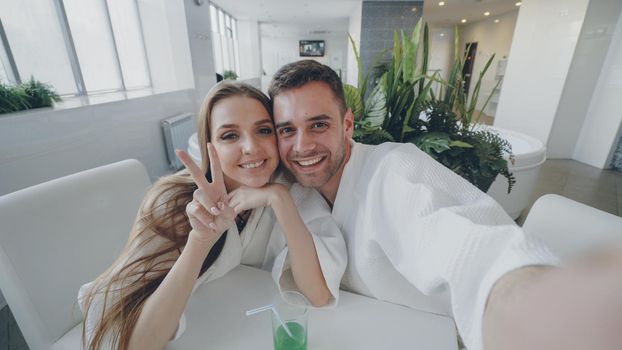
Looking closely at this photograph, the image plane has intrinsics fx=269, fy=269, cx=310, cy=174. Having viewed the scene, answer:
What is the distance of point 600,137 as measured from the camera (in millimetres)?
4023

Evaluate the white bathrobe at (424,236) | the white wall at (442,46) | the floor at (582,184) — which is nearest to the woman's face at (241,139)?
the white bathrobe at (424,236)

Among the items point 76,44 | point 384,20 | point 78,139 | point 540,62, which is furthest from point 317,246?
point 384,20

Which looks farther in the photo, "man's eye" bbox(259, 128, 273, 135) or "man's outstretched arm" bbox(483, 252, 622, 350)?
"man's eye" bbox(259, 128, 273, 135)

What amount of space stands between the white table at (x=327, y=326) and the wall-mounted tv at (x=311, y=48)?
1519cm

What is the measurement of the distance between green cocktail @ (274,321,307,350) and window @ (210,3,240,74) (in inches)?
269

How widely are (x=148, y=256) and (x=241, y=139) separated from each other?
0.44 m

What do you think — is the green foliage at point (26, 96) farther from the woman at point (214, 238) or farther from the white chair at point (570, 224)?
the white chair at point (570, 224)

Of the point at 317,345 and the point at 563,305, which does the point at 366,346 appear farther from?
the point at 563,305

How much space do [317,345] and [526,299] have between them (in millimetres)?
439

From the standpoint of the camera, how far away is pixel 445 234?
22.9 inches

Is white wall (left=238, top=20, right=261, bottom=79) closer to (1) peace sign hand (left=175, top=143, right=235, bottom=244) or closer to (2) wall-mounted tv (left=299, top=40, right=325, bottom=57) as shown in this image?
(2) wall-mounted tv (left=299, top=40, right=325, bottom=57)

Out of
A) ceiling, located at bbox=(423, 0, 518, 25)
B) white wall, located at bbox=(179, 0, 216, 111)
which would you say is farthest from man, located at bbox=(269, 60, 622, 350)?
ceiling, located at bbox=(423, 0, 518, 25)

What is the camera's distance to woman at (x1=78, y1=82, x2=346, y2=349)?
654mm

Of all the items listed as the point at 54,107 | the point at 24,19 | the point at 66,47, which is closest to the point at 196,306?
the point at 54,107
